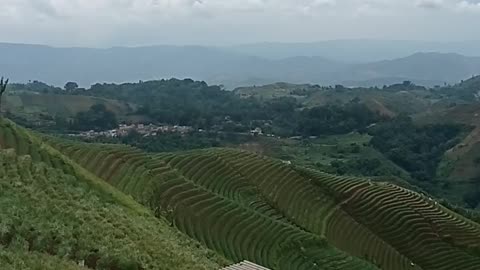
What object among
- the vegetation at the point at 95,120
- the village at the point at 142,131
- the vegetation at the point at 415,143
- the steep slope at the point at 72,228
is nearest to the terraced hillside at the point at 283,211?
the steep slope at the point at 72,228

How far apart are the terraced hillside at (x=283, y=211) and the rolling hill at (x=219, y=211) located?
0.06 m

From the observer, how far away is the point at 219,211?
80.0 ft

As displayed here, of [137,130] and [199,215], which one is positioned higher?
[199,215]

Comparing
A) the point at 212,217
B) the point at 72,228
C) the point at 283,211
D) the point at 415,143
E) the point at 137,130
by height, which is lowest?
the point at 415,143

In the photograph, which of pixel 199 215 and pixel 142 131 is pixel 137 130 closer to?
pixel 142 131

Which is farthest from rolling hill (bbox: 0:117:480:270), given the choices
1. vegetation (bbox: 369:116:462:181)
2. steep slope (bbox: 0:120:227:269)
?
vegetation (bbox: 369:116:462:181)

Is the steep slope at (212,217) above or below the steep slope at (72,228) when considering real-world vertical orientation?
below

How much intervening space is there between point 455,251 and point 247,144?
46423mm

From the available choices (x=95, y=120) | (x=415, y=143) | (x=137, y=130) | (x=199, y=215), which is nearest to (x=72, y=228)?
(x=199, y=215)

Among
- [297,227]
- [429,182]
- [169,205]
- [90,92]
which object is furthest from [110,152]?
[90,92]

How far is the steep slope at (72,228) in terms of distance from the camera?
11.2 metres

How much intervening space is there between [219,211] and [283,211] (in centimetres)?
565

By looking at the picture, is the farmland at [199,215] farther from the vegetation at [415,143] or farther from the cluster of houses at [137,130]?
the cluster of houses at [137,130]

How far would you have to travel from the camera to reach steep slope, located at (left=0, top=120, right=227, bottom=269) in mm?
11211
